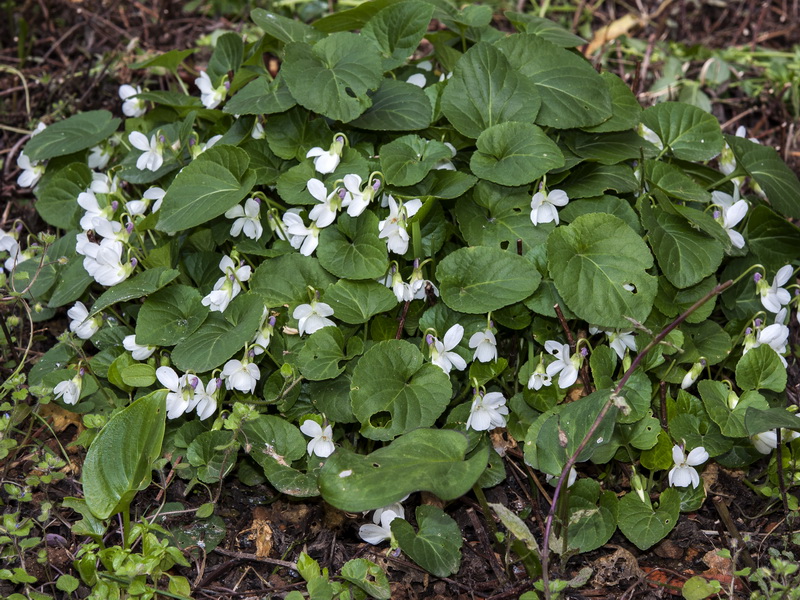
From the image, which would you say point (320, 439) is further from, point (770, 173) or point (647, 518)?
point (770, 173)

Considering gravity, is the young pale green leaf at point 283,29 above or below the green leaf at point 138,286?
above

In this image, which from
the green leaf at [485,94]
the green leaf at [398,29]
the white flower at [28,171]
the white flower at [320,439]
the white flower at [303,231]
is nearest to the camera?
the white flower at [320,439]

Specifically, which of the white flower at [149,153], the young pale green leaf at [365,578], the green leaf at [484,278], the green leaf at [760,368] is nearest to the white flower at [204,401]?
the young pale green leaf at [365,578]

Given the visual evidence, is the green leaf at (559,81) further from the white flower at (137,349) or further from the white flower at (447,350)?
the white flower at (137,349)

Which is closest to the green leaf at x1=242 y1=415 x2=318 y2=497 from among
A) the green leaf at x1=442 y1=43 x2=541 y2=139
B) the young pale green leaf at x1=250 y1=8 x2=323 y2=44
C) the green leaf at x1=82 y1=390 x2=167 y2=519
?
the green leaf at x1=82 y1=390 x2=167 y2=519

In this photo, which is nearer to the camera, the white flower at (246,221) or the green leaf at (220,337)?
the green leaf at (220,337)

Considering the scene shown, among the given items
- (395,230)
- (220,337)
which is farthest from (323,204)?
(220,337)

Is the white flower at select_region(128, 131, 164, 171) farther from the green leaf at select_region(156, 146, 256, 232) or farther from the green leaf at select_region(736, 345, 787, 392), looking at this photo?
the green leaf at select_region(736, 345, 787, 392)
